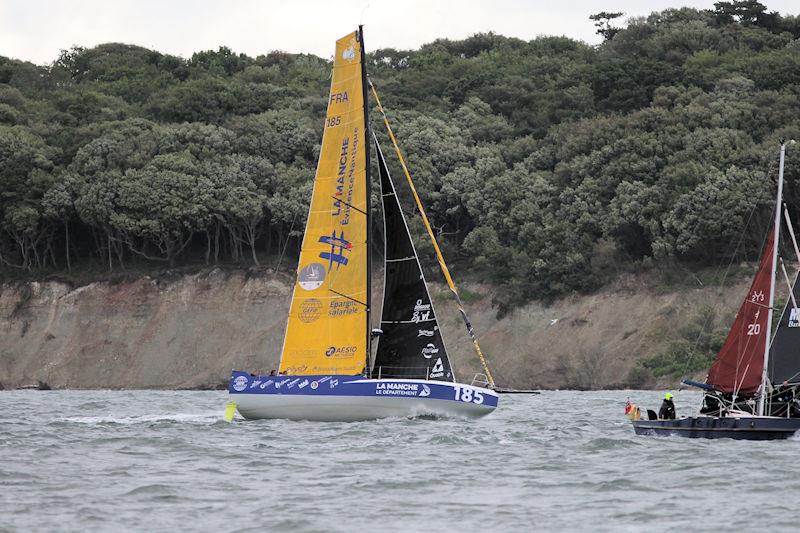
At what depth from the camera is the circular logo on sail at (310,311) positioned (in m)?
44.5

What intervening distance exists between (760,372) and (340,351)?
1311cm

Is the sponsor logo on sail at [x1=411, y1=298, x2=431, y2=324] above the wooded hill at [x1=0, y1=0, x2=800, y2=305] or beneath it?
beneath

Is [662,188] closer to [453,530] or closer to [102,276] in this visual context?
[102,276]

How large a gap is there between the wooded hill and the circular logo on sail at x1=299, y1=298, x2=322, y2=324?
143 feet

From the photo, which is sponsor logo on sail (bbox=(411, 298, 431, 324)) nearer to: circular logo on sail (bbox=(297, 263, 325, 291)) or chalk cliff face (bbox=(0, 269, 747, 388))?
circular logo on sail (bbox=(297, 263, 325, 291))

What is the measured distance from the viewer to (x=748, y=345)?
38.3 metres

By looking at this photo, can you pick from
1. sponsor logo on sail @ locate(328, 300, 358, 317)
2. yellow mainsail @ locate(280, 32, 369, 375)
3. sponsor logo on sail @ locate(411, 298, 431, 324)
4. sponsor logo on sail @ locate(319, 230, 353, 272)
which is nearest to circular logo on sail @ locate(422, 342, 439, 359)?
sponsor logo on sail @ locate(411, 298, 431, 324)

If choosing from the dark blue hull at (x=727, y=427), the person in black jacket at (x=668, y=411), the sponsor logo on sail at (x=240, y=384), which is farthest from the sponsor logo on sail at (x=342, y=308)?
the person in black jacket at (x=668, y=411)

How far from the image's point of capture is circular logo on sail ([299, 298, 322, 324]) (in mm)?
44469

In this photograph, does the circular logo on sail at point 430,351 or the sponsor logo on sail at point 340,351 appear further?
the sponsor logo on sail at point 340,351

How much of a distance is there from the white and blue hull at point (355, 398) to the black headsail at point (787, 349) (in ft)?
29.1


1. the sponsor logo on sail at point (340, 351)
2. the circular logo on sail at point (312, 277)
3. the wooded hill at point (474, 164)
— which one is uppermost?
the wooded hill at point (474, 164)

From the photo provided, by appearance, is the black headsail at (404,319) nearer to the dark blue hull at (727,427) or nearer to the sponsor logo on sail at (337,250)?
the sponsor logo on sail at (337,250)

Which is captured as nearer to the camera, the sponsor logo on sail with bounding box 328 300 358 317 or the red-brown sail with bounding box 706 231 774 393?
the red-brown sail with bounding box 706 231 774 393
